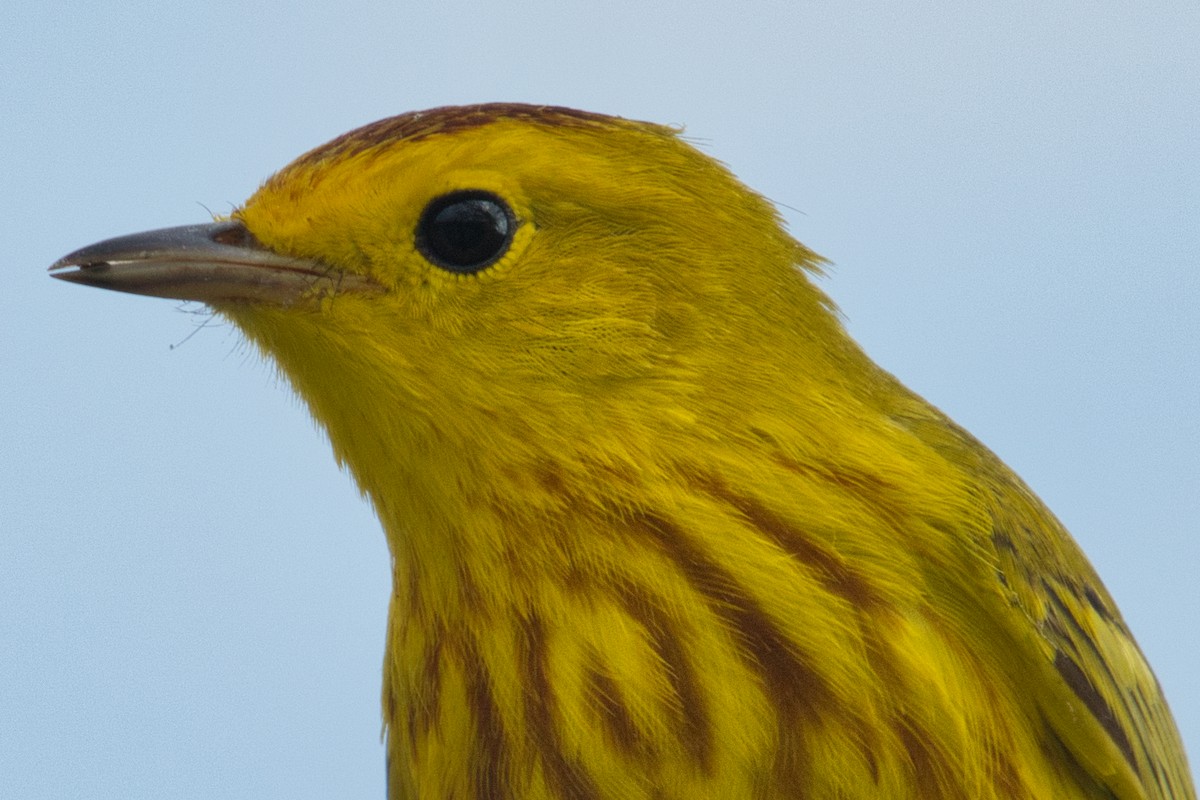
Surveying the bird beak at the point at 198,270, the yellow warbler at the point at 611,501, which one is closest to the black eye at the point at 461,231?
the yellow warbler at the point at 611,501

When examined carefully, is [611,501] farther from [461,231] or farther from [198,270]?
[198,270]

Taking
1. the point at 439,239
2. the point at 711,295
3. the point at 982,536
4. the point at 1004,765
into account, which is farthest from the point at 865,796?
the point at 439,239

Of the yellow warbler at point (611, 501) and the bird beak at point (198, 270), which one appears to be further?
the bird beak at point (198, 270)

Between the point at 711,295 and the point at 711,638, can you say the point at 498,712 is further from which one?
the point at 711,295

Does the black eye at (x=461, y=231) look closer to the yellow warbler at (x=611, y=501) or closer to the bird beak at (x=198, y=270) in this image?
the yellow warbler at (x=611, y=501)

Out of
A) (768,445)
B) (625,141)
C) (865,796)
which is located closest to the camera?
(865,796)

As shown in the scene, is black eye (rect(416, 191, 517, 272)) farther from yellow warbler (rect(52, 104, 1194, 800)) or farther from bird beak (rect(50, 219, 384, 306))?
bird beak (rect(50, 219, 384, 306))

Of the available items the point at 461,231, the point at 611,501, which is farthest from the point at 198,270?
the point at 611,501
